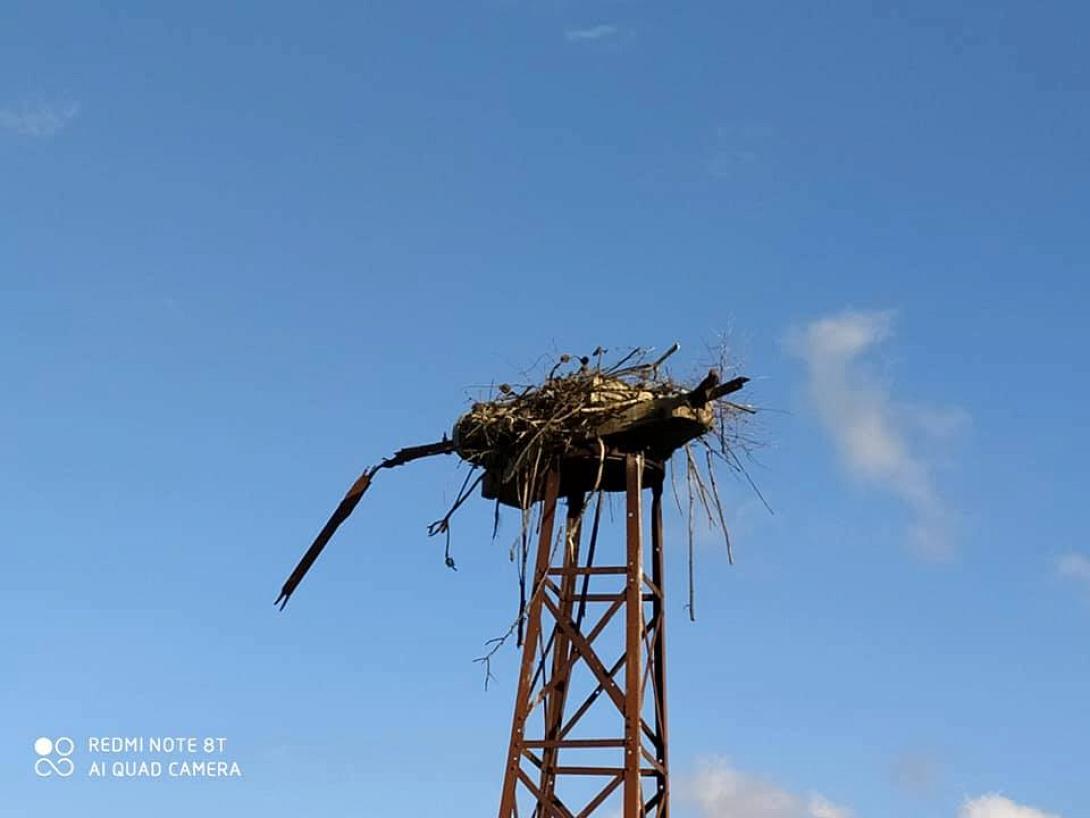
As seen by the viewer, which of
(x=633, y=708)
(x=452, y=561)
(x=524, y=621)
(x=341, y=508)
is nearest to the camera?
(x=633, y=708)

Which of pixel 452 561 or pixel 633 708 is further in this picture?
pixel 452 561

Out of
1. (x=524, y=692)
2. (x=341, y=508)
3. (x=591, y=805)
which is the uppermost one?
(x=341, y=508)

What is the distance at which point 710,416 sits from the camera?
52.5ft

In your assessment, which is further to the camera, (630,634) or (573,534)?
(573,534)

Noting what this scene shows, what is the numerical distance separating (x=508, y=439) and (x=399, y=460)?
224 centimetres

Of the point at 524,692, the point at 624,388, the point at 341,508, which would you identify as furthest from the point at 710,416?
the point at 341,508

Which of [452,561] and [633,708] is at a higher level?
A: [452,561]

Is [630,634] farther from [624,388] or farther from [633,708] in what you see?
[624,388]

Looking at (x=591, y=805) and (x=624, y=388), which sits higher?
(x=624, y=388)

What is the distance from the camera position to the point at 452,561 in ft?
57.2

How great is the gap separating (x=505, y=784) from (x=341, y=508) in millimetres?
4370

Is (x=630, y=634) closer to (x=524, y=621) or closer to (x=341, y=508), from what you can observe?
(x=524, y=621)

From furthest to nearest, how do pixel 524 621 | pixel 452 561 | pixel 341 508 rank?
pixel 341 508
pixel 452 561
pixel 524 621

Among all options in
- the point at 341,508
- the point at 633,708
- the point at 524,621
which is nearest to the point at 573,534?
the point at 524,621
